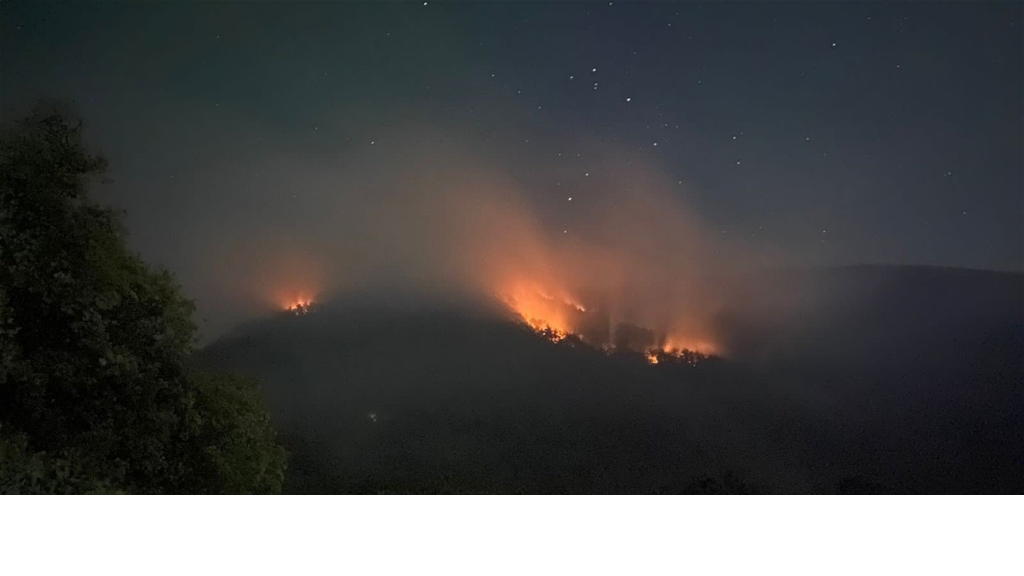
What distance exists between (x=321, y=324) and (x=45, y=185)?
55.7 metres

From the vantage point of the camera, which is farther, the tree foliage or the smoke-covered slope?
the smoke-covered slope

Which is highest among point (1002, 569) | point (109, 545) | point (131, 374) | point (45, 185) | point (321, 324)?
point (321, 324)

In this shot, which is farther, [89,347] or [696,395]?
[696,395]

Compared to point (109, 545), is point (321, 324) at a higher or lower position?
higher

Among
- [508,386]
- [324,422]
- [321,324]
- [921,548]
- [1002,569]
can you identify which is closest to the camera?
[1002,569]

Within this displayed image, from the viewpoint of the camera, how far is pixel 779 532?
2842mm

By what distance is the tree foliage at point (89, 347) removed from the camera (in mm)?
8188

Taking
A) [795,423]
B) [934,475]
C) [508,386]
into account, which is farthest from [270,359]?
[934,475]

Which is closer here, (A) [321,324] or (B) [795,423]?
(B) [795,423]

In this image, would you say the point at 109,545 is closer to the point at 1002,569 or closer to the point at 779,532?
the point at 779,532

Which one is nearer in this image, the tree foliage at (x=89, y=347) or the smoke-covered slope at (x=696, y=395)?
the tree foliage at (x=89, y=347)

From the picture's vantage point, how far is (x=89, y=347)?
8523 millimetres

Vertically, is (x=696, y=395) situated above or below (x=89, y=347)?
above

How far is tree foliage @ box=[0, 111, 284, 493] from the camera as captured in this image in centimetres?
819
